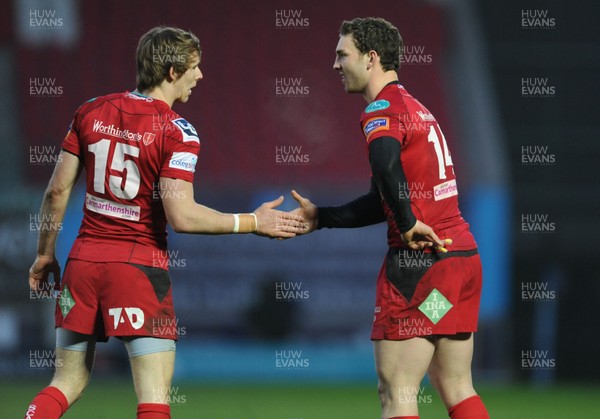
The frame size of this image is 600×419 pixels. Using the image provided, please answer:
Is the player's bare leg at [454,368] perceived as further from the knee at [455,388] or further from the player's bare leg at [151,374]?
the player's bare leg at [151,374]

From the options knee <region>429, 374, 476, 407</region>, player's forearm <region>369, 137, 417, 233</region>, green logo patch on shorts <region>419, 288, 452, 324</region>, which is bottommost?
knee <region>429, 374, 476, 407</region>

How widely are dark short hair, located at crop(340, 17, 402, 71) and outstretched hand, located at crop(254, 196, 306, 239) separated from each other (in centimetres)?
83

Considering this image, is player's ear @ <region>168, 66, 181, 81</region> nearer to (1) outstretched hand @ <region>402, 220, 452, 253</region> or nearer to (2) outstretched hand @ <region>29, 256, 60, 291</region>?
(2) outstretched hand @ <region>29, 256, 60, 291</region>

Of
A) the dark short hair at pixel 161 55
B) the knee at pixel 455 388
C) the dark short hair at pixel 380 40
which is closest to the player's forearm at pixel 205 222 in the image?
the dark short hair at pixel 161 55

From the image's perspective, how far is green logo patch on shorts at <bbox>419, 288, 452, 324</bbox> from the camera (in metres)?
4.62

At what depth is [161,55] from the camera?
4656 millimetres

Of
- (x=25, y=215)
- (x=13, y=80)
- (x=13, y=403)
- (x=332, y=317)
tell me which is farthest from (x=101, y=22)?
(x=13, y=403)

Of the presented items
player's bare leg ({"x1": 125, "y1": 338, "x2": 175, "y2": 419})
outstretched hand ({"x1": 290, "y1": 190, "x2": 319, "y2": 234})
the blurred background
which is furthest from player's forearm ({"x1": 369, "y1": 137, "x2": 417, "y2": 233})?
the blurred background

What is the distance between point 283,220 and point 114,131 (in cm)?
106

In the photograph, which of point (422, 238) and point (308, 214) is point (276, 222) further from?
point (422, 238)

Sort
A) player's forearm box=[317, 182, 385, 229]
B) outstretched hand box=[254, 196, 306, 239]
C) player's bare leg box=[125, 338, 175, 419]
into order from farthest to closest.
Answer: player's forearm box=[317, 182, 385, 229]
outstretched hand box=[254, 196, 306, 239]
player's bare leg box=[125, 338, 175, 419]

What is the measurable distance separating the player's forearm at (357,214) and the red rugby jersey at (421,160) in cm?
50

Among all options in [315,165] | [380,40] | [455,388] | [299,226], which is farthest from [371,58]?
[315,165]

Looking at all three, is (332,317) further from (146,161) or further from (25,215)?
(146,161)
